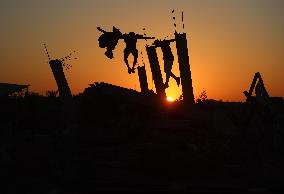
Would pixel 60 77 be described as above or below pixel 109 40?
below

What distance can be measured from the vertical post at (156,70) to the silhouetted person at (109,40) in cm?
266

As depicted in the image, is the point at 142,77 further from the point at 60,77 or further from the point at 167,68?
the point at 60,77

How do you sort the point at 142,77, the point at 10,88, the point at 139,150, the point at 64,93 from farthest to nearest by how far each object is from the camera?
the point at 10,88
the point at 142,77
the point at 64,93
the point at 139,150

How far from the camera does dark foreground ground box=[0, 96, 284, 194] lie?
8.92 metres

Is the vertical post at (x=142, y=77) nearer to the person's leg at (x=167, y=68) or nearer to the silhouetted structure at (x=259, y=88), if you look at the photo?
the person's leg at (x=167, y=68)

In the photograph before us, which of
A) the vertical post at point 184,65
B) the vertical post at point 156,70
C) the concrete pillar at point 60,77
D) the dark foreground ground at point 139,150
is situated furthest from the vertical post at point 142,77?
the concrete pillar at point 60,77

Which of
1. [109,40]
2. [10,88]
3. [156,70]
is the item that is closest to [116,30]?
[109,40]

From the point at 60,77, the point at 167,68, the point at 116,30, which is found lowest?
the point at 60,77

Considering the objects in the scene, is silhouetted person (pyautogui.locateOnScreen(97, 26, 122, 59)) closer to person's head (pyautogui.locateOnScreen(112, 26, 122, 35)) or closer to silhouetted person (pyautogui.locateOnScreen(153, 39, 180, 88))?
person's head (pyautogui.locateOnScreen(112, 26, 122, 35))

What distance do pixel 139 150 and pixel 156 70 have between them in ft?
18.8

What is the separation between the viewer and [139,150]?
11031mm

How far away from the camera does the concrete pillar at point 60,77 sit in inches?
539

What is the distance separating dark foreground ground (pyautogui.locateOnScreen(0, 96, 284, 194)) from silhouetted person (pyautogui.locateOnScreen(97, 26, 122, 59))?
1.69m

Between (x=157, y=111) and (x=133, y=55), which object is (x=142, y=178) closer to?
(x=157, y=111)
